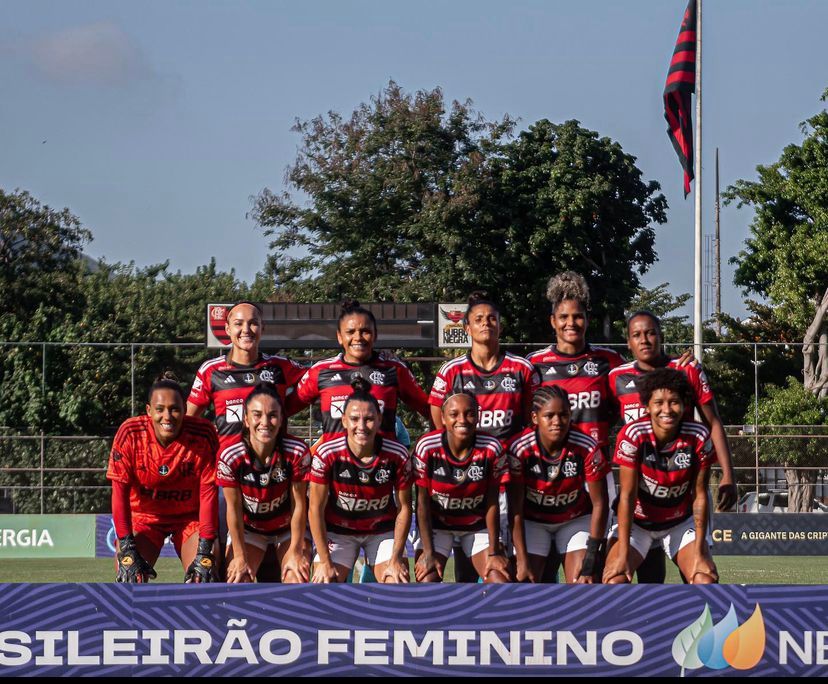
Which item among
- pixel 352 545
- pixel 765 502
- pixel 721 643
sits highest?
pixel 352 545

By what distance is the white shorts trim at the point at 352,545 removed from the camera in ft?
24.4

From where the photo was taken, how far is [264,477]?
7.49 meters

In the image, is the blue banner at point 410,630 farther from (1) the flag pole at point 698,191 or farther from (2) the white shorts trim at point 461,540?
(1) the flag pole at point 698,191

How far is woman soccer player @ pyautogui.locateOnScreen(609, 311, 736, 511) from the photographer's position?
787 centimetres

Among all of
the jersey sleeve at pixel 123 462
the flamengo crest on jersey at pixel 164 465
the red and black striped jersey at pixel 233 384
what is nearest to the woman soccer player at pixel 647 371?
the red and black striped jersey at pixel 233 384

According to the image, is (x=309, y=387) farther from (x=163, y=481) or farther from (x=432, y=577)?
(x=432, y=577)

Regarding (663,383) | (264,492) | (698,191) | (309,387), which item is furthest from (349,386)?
(698,191)

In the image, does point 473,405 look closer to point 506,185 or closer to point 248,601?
point 248,601

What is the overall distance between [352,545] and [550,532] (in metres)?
1.21

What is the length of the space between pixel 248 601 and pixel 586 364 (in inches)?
113

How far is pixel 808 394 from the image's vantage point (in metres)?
26.2

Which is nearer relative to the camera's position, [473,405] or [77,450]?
[473,405]

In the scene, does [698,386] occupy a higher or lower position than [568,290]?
lower

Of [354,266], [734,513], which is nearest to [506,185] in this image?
[354,266]
